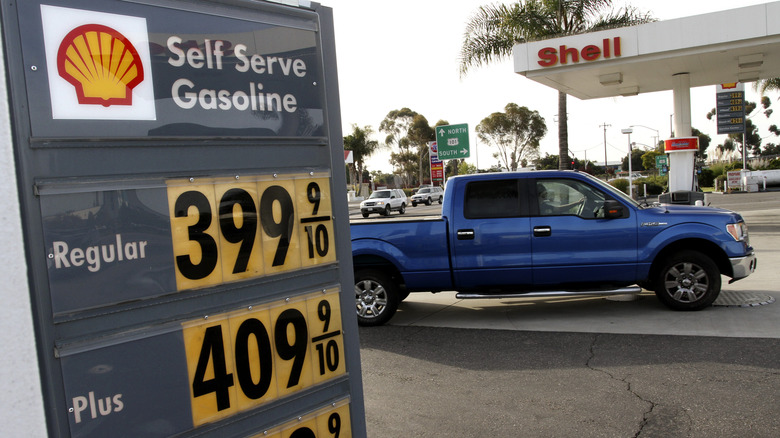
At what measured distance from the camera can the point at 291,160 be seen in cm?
262

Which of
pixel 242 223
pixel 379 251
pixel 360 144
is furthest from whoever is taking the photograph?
pixel 360 144

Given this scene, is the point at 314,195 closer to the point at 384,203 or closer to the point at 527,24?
the point at 527,24

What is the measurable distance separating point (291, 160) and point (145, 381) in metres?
1.05

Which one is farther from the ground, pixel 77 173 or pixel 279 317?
pixel 77 173

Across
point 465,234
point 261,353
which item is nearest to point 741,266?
point 465,234

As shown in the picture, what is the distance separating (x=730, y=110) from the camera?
168 feet

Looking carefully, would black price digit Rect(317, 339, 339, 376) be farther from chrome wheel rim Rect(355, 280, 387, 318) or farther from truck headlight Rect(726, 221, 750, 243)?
truck headlight Rect(726, 221, 750, 243)

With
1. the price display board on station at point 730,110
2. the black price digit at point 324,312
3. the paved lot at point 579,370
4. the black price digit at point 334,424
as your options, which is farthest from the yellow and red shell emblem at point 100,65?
the price display board on station at point 730,110

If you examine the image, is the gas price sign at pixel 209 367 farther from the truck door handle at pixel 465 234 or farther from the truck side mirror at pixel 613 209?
the truck side mirror at pixel 613 209

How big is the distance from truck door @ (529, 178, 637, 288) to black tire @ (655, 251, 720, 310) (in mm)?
438

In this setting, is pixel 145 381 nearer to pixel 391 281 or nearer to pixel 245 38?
pixel 245 38

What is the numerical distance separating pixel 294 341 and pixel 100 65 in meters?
1.31

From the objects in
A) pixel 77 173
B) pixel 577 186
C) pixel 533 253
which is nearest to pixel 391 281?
pixel 533 253

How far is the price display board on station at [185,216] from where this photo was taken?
75.5 inches
